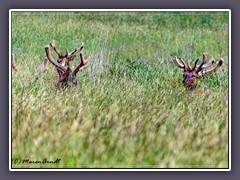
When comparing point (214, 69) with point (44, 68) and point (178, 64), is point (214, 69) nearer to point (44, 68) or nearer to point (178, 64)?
point (178, 64)

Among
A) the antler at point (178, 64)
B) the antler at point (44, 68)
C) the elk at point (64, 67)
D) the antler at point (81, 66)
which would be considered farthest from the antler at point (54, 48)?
the antler at point (178, 64)

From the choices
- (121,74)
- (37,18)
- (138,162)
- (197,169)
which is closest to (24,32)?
(37,18)

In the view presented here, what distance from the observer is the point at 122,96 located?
4.37 meters

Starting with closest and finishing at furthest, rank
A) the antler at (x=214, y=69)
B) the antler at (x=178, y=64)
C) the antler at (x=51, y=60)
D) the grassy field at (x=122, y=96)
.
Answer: the grassy field at (x=122, y=96)
the antler at (x=51, y=60)
the antler at (x=214, y=69)
the antler at (x=178, y=64)

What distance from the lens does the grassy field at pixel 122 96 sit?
3799 mm

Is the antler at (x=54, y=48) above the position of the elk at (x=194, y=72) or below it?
above

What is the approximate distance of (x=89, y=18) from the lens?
14.6ft

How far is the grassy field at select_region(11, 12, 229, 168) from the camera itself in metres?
3.80

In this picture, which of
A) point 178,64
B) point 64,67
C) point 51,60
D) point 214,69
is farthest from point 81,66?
point 214,69

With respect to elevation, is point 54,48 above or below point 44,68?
above

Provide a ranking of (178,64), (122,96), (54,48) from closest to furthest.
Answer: (122,96) → (54,48) → (178,64)

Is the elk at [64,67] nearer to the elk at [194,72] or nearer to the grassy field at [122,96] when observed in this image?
the grassy field at [122,96]
